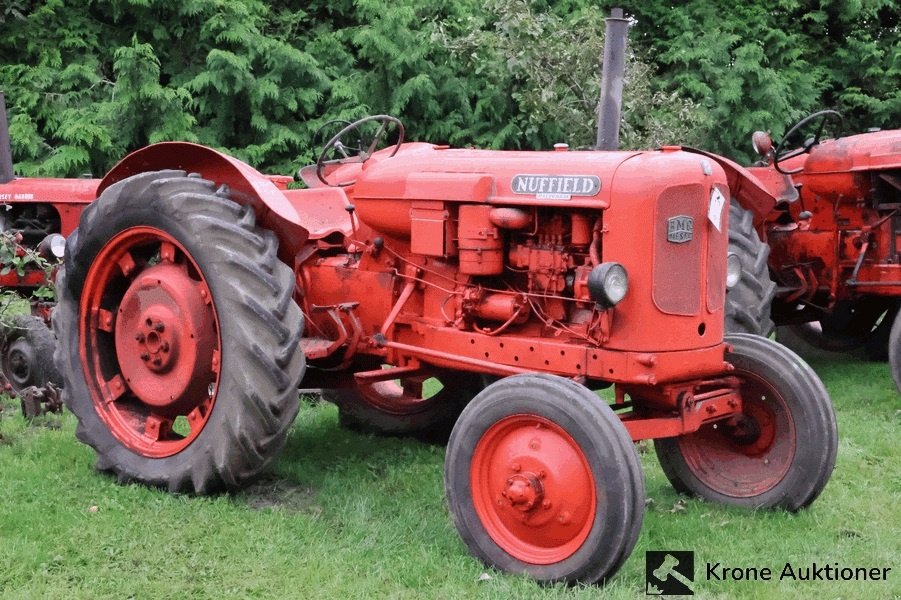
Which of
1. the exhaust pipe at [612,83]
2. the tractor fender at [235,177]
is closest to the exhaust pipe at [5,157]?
the tractor fender at [235,177]

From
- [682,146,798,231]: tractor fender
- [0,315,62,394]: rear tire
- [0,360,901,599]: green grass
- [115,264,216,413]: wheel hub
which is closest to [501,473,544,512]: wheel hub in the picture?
[0,360,901,599]: green grass

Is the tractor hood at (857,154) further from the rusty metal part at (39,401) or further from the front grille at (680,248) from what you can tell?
the rusty metal part at (39,401)

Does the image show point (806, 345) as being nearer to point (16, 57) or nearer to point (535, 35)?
point (535, 35)

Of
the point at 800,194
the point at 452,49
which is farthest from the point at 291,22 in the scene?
the point at 800,194

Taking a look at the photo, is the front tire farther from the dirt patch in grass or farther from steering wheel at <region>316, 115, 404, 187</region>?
steering wheel at <region>316, 115, 404, 187</region>

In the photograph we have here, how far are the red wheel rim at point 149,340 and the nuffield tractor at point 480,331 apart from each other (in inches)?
0.4

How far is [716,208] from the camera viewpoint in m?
3.87

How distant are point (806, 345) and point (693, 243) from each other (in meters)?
4.75

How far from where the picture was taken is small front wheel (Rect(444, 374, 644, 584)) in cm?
329

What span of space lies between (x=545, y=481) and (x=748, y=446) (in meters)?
1.21

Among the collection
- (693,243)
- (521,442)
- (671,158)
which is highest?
(671,158)

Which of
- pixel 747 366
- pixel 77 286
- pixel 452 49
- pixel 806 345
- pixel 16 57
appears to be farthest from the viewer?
pixel 16 57

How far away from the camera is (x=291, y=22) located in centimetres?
1304

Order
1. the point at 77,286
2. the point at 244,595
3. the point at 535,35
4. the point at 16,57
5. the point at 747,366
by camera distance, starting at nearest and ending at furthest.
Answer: the point at 244,595 → the point at 747,366 → the point at 77,286 → the point at 535,35 → the point at 16,57
